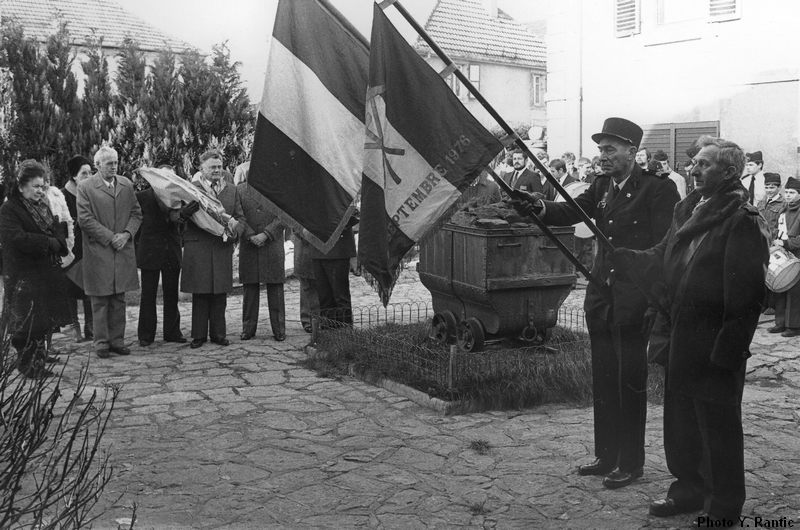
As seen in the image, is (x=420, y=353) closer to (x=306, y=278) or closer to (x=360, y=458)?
(x=360, y=458)

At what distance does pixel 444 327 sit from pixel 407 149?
3.49 metres

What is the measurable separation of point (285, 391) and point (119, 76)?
10.9 m

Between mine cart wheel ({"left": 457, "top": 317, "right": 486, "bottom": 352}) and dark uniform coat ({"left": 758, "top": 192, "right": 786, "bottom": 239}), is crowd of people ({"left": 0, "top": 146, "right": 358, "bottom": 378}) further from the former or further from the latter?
dark uniform coat ({"left": 758, "top": 192, "right": 786, "bottom": 239})

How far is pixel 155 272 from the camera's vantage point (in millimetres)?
10273

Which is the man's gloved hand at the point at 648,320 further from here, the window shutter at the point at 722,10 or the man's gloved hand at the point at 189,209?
the window shutter at the point at 722,10

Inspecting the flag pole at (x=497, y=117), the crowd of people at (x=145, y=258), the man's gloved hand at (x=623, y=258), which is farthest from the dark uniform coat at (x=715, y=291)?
the crowd of people at (x=145, y=258)

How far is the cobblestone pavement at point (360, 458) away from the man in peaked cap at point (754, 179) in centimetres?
509

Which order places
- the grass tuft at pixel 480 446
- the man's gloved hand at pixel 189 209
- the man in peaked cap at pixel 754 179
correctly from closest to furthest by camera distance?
the grass tuft at pixel 480 446 → the man's gloved hand at pixel 189 209 → the man in peaked cap at pixel 754 179

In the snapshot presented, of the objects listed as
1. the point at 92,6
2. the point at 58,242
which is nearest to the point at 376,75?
the point at 58,242

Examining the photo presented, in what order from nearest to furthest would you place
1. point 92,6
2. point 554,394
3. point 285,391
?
point 554,394 < point 285,391 < point 92,6

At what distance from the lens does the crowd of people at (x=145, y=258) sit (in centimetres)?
876

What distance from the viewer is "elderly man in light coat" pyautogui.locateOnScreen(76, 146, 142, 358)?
31.2ft

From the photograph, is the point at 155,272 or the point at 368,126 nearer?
the point at 368,126

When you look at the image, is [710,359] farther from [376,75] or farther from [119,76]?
[119,76]
